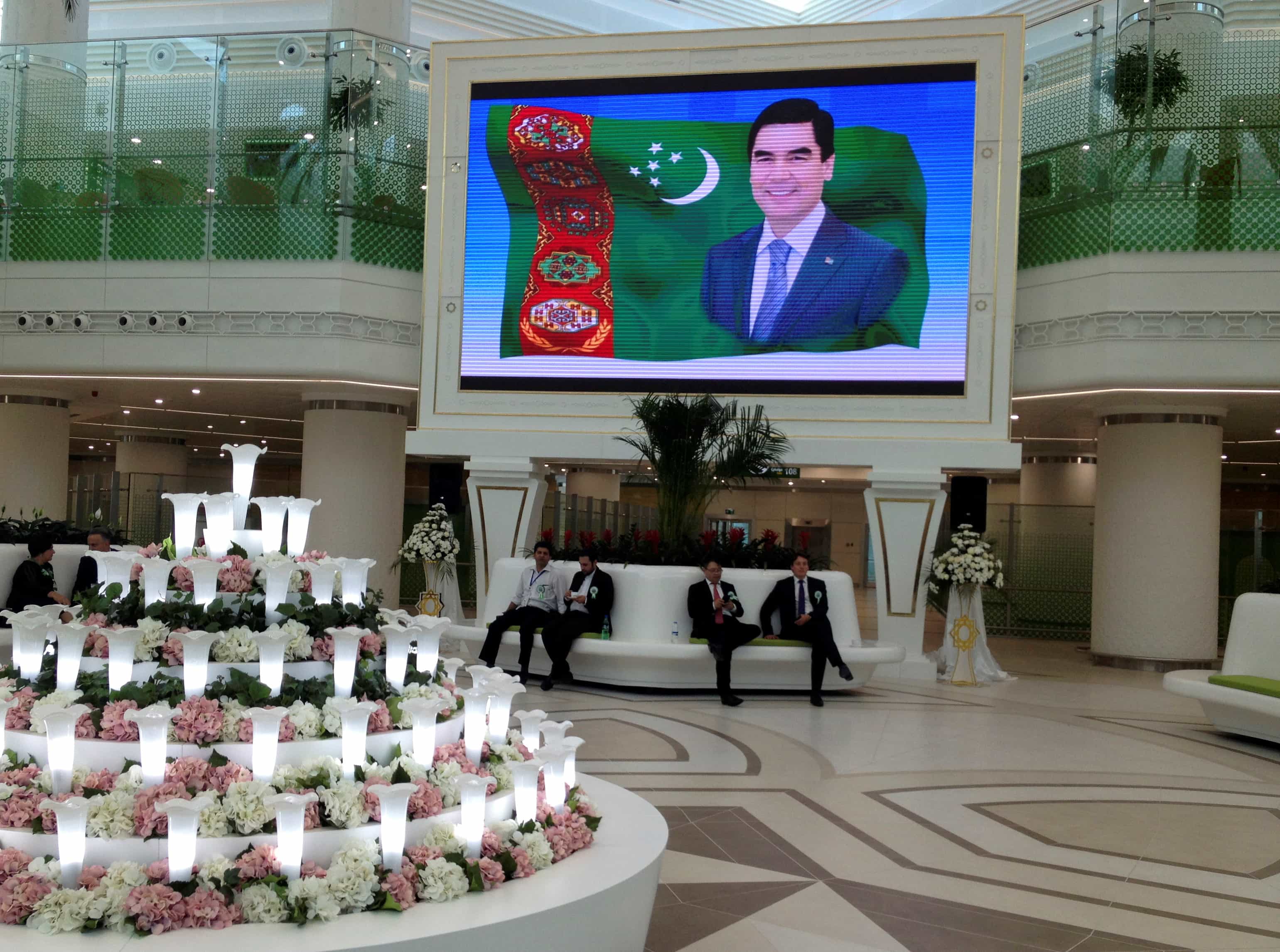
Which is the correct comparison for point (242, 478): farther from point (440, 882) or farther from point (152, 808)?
point (440, 882)

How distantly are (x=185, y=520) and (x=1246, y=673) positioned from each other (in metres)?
7.83

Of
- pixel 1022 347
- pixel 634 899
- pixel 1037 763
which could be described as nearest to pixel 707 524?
pixel 1022 347

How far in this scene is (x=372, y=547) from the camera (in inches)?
585

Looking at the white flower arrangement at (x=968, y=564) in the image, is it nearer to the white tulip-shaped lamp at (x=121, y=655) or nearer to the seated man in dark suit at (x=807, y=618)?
the seated man in dark suit at (x=807, y=618)

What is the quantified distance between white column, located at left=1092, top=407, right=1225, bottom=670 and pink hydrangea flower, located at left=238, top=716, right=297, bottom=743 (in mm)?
11393

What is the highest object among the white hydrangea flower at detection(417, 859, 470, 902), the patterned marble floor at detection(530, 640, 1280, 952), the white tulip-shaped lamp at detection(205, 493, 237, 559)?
the white tulip-shaped lamp at detection(205, 493, 237, 559)

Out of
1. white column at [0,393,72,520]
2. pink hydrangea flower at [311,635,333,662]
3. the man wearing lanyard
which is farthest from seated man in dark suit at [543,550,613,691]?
white column at [0,393,72,520]

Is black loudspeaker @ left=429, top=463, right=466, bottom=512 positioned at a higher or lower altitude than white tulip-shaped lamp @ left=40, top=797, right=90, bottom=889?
higher

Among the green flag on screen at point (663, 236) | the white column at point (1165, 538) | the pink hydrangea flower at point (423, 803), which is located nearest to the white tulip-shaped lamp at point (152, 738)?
the pink hydrangea flower at point (423, 803)

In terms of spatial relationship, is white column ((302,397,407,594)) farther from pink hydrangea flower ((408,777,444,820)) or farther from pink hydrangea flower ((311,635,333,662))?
pink hydrangea flower ((408,777,444,820))

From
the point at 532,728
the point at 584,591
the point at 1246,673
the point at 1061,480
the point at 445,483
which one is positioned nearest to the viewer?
the point at 532,728

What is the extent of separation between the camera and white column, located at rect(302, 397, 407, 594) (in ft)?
48.1

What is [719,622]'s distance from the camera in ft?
31.8

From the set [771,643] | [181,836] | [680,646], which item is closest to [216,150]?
[680,646]
